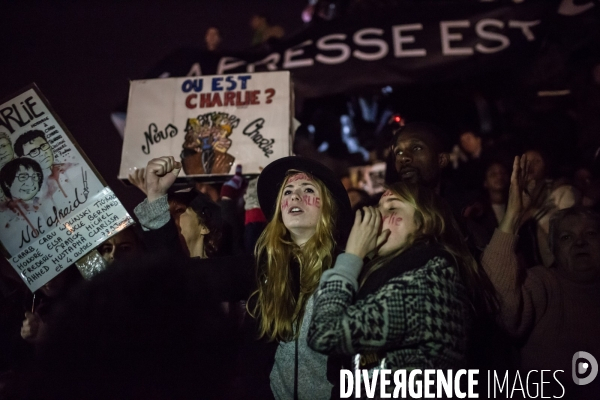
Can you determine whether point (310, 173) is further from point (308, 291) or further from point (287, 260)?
point (308, 291)

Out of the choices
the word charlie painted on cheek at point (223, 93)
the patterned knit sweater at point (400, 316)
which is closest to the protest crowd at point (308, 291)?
the patterned knit sweater at point (400, 316)

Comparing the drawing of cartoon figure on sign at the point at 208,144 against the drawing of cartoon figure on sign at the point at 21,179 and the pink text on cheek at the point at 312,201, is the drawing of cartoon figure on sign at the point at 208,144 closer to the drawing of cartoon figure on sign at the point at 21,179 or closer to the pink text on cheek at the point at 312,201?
the drawing of cartoon figure on sign at the point at 21,179

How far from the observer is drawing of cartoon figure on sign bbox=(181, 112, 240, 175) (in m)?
4.26

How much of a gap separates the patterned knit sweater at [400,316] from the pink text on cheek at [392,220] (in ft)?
1.03

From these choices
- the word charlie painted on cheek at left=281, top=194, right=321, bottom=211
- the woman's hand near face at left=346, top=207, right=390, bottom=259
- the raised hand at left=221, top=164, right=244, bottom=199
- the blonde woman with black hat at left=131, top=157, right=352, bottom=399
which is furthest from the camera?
the raised hand at left=221, top=164, right=244, bottom=199

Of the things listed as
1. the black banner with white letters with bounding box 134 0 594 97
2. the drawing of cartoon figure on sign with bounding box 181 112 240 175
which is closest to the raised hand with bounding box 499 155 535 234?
the drawing of cartoon figure on sign with bounding box 181 112 240 175

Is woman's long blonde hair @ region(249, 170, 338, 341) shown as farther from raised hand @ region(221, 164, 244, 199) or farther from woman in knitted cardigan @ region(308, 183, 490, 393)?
raised hand @ region(221, 164, 244, 199)

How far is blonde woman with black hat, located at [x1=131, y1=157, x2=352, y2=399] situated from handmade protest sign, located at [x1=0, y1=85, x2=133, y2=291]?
0.57 metres

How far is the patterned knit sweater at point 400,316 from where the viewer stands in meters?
2.00

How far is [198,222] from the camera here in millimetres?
3793

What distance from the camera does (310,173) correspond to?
124 inches

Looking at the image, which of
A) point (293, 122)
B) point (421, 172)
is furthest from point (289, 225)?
point (293, 122)

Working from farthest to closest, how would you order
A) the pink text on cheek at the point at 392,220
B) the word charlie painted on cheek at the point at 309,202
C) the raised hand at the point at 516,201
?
1. the word charlie painted on cheek at the point at 309,202
2. the raised hand at the point at 516,201
3. the pink text on cheek at the point at 392,220

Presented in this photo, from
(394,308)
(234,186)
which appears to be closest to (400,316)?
(394,308)
